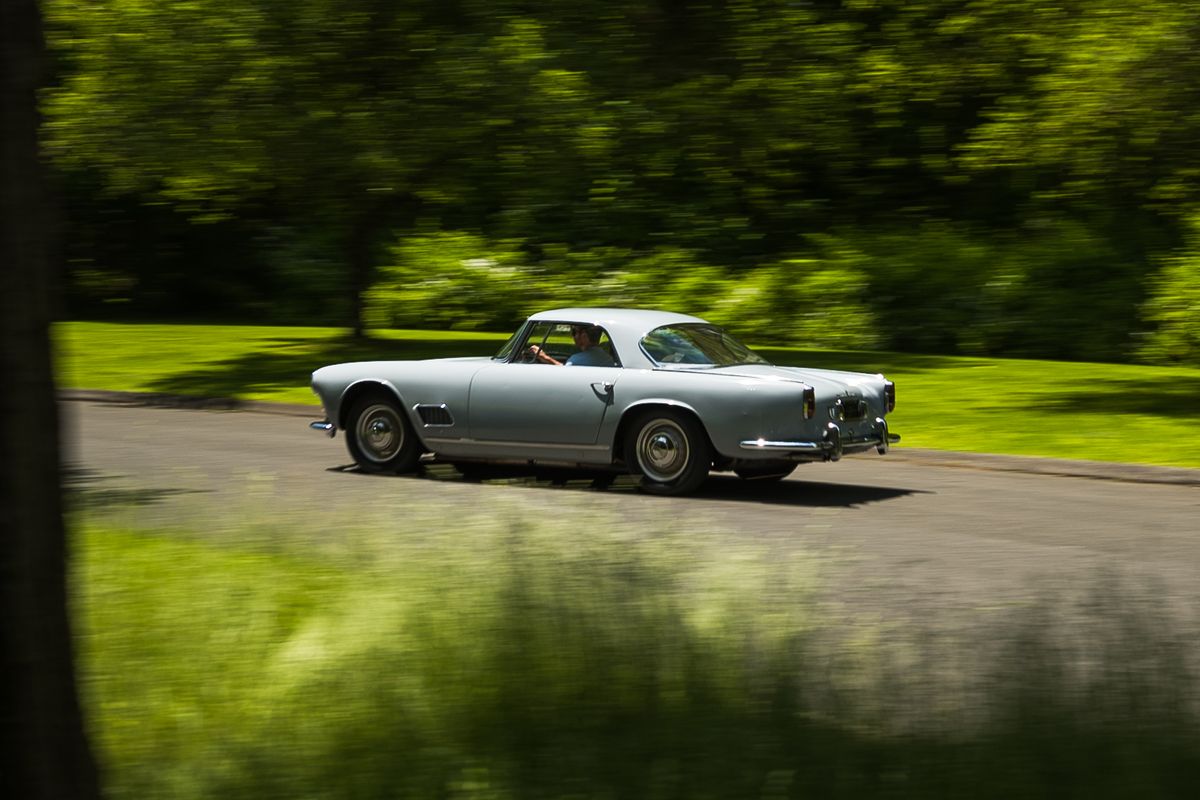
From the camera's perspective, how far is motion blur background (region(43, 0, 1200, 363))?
1005 centimetres

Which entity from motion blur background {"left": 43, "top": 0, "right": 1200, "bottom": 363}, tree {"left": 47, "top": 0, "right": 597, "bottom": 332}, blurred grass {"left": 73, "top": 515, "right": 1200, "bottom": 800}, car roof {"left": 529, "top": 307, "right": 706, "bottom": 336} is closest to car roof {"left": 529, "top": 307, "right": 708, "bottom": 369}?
car roof {"left": 529, "top": 307, "right": 706, "bottom": 336}

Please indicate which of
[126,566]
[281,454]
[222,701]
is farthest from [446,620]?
[281,454]

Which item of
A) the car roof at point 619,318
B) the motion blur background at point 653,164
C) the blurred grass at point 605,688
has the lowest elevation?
the blurred grass at point 605,688

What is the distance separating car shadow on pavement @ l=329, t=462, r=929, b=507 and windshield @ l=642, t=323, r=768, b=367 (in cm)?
93

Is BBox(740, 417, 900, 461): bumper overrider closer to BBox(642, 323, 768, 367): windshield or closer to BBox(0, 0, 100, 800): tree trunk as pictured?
BBox(642, 323, 768, 367): windshield

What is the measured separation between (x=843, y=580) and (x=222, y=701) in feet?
12.6

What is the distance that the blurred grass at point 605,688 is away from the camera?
4.23 m

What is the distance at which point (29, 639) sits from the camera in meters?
3.84

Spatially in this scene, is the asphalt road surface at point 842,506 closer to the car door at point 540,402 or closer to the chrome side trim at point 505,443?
the chrome side trim at point 505,443

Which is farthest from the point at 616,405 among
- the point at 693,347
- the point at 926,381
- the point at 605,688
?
the point at 926,381

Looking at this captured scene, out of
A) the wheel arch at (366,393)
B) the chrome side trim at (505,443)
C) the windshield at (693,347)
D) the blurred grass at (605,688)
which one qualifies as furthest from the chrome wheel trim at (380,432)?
the blurred grass at (605,688)

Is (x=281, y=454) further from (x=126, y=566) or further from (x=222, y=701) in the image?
(x=222, y=701)

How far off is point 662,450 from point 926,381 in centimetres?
942

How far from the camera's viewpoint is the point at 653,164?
1741 cm
